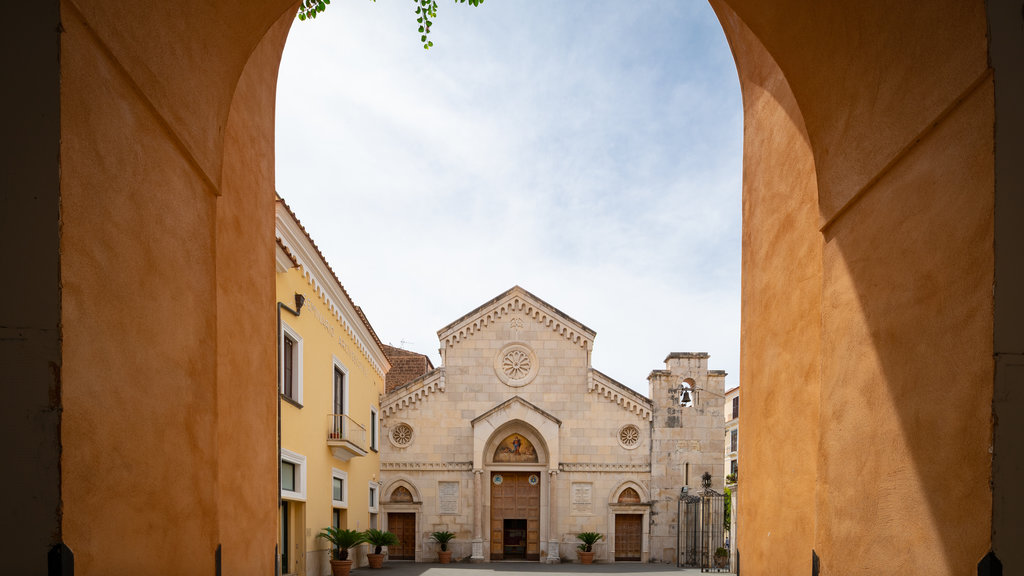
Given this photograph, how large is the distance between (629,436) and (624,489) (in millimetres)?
1884

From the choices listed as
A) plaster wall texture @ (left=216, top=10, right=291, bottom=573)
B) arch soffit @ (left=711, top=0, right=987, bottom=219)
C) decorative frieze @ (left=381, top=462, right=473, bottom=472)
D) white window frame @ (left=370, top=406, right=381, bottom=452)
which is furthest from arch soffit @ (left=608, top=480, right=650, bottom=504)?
arch soffit @ (left=711, top=0, right=987, bottom=219)

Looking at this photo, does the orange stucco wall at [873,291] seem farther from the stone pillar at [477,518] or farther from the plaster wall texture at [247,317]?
the stone pillar at [477,518]

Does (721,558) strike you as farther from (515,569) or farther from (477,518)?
(477,518)

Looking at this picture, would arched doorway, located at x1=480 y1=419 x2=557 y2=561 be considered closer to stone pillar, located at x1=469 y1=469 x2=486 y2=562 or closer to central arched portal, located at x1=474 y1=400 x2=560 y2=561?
central arched portal, located at x1=474 y1=400 x2=560 y2=561

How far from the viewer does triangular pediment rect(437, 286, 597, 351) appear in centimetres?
2622

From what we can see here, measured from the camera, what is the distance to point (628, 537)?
25047 mm

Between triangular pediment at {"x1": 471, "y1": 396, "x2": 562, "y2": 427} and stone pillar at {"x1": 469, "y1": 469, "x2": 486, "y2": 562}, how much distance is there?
1898 millimetres

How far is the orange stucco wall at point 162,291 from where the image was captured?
8.35 feet

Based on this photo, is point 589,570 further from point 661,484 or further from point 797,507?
Result: point 797,507

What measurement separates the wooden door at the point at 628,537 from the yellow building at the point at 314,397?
31.3 feet

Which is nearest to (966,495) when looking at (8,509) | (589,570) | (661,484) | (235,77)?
(8,509)

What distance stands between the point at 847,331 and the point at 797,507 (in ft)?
4.30

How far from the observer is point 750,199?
5648 mm

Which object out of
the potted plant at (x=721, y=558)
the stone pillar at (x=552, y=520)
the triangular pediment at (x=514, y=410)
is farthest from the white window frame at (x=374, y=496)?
the potted plant at (x=721, y=558)
